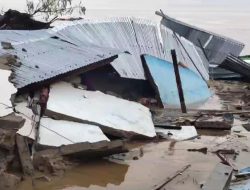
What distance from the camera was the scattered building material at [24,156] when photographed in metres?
6.42

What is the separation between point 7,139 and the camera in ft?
20.7

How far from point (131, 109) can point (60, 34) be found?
10.1 feet

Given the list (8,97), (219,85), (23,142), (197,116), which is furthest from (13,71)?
(219,85)

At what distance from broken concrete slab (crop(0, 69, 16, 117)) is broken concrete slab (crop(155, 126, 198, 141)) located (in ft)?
9.21

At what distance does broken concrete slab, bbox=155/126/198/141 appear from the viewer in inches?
346

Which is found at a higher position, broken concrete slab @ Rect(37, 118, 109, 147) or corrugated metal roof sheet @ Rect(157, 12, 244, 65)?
corrugated metal roof sheet @ Rect(157, 12, 244, 65)

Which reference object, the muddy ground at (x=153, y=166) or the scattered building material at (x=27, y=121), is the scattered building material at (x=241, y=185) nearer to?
the muddy ground at (x=153, y=166)

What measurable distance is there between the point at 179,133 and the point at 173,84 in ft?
11.0

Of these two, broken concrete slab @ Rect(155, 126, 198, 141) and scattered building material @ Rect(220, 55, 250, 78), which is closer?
broken concrete slab @ Rect(155, 126, 198, 141)

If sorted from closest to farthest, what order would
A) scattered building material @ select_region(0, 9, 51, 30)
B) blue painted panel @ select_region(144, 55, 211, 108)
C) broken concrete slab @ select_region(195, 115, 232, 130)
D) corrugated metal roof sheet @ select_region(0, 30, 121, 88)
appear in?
corrugated metal roof sheet @ select_region(0, 30, 121, 88)
broken concrete slab @ select_region(195, 115, 232, 130)
blue painted panel @ select_region(144, 55, 211, 108)
scattered building material @ select_region(0, 9, 51, 30)

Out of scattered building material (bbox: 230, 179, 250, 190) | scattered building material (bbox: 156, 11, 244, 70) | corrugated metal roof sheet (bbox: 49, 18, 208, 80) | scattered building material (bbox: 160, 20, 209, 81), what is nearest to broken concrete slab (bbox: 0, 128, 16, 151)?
scattered building material (bbox: 230, 179, 250, 190)

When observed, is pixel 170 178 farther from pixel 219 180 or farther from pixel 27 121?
pixel 27 121

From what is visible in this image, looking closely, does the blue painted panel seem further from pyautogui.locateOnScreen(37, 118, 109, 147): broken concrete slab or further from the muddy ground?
pyautogui.locateOnScreen(37, 118, 109, 147): broken concrete slab

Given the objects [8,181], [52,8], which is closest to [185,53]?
[52,8]
